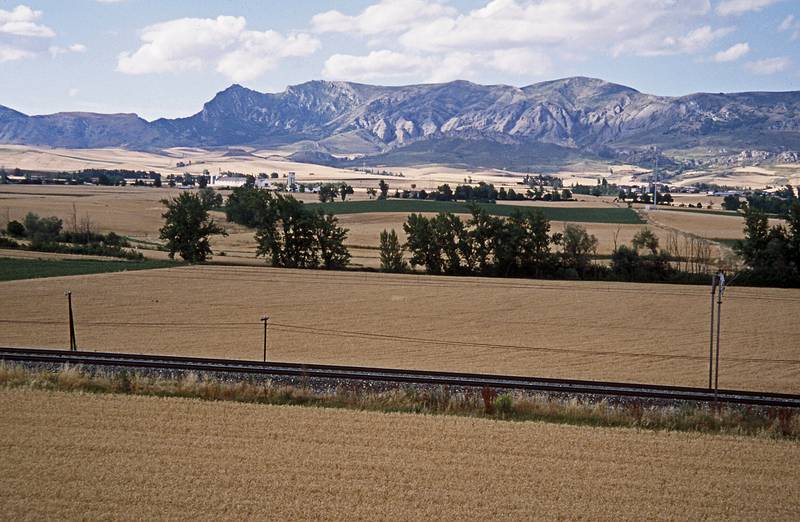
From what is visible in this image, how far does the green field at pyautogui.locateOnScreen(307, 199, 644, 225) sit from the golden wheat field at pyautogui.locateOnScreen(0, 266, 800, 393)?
55595mm

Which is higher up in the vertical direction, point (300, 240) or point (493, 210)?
point (493, 210)

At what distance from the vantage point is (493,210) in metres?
122

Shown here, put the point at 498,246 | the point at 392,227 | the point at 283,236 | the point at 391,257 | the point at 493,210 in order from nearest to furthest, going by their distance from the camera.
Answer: the point at 391,257, the point at 498,246, the point at 283,236, the point at 392,227, the point at 493,210

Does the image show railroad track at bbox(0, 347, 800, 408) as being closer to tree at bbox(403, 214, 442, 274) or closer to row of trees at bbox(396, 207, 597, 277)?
row of trees at bbox(396, 207, 597, 277)

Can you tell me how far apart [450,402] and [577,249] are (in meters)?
50.2

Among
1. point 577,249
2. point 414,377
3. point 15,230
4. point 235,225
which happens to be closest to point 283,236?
point 577,249

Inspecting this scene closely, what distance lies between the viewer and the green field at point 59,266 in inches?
2176

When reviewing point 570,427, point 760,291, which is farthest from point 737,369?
point 760,291

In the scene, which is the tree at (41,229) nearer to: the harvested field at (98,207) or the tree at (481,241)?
the harvested field at (98,207)

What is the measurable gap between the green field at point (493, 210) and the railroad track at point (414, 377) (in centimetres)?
8820

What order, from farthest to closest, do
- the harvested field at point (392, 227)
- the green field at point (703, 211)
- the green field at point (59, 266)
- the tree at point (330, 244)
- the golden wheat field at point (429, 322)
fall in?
the green field at point (703, 211) → the harvested field at point (392, 227) → the tree at point (330, 244) → the green field at point (59, 266) → the golden wheat field at point (429, 322)

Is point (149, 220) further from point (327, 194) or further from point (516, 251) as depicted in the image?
point (516, 251)

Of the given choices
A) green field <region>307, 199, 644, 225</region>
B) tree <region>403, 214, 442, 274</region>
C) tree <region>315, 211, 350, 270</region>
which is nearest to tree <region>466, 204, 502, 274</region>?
tree <region>403, 214, 442, 274</region>

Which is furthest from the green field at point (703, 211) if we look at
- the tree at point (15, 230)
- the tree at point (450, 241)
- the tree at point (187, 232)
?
the tree at point (15, 230)
